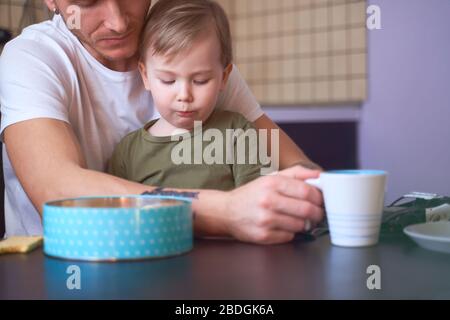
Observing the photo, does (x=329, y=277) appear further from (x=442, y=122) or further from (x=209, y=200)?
(x=442, y=122)

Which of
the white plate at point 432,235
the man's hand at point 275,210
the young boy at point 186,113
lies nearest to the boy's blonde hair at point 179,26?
the young boy at point 186,113

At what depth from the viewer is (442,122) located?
2.43m

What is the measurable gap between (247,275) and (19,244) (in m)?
0.30

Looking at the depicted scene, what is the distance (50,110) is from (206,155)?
30 centimetres

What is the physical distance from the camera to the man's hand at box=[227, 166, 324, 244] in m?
0.74

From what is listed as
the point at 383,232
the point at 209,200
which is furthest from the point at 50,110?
the point at 383,232

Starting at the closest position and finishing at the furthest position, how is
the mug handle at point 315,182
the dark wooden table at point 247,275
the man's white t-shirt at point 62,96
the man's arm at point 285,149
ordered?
the dark wooden table at point 247,275 → the mug handle at point 315,182 → the man's white t-shirt at point 62,96 → the man's arm at point 285,149

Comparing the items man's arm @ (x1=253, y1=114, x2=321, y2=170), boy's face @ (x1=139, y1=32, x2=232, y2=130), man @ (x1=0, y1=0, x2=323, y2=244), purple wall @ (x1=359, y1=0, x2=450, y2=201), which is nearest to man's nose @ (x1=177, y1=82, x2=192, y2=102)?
boy's face @ (x1=139, y1=32, x2=232, y2=130)

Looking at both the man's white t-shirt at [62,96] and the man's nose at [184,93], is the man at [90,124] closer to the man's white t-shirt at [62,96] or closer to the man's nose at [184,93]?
the man's white t-shirt at [62,96]

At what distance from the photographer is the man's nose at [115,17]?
1088 mm

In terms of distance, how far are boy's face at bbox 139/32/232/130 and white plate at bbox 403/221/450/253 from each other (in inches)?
20.1

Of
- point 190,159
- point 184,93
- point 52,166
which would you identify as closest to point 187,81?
point 184,93

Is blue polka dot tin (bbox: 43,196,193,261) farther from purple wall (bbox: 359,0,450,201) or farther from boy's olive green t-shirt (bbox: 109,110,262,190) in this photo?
purple wall (bbox: 359,0,450,201)

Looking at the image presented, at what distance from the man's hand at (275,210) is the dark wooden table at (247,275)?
28 mm
